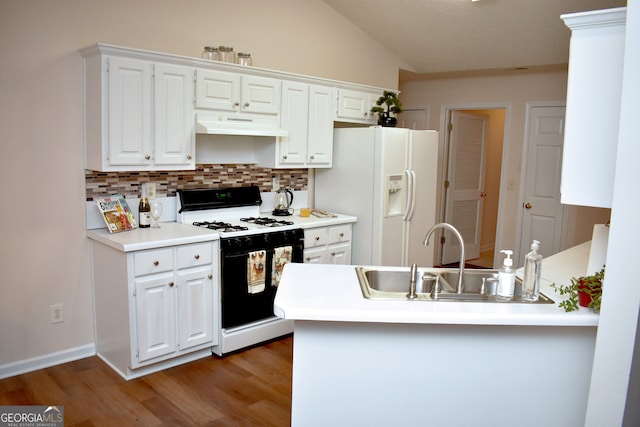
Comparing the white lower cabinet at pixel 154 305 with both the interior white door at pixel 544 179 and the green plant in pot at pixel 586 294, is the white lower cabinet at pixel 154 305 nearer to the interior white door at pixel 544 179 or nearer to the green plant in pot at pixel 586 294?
the green plant in pot at pixel 586 294

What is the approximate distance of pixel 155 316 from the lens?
3.38 m

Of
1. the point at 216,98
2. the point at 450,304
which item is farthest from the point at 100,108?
the point at 450,304

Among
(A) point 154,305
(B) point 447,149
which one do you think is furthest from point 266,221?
(B) point 447,149

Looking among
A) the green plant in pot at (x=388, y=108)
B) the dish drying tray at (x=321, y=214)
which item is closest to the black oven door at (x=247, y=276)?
the dish drying tray at (x=321, y=214)

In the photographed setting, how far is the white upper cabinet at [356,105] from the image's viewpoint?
15.8 feet

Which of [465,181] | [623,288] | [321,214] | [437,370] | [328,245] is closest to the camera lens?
[623,288]

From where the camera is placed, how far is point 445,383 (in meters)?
2.29

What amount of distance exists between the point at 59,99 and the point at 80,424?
2.03m

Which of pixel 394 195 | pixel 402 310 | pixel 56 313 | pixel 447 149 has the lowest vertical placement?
pixel 56 313

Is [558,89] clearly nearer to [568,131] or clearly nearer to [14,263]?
[568,131]

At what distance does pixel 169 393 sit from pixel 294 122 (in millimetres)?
2348

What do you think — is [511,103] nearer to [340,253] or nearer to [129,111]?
[340,253]

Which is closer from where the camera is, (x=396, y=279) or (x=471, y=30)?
(x=396, y=279)

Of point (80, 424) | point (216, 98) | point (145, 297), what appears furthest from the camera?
point (216, 98)
